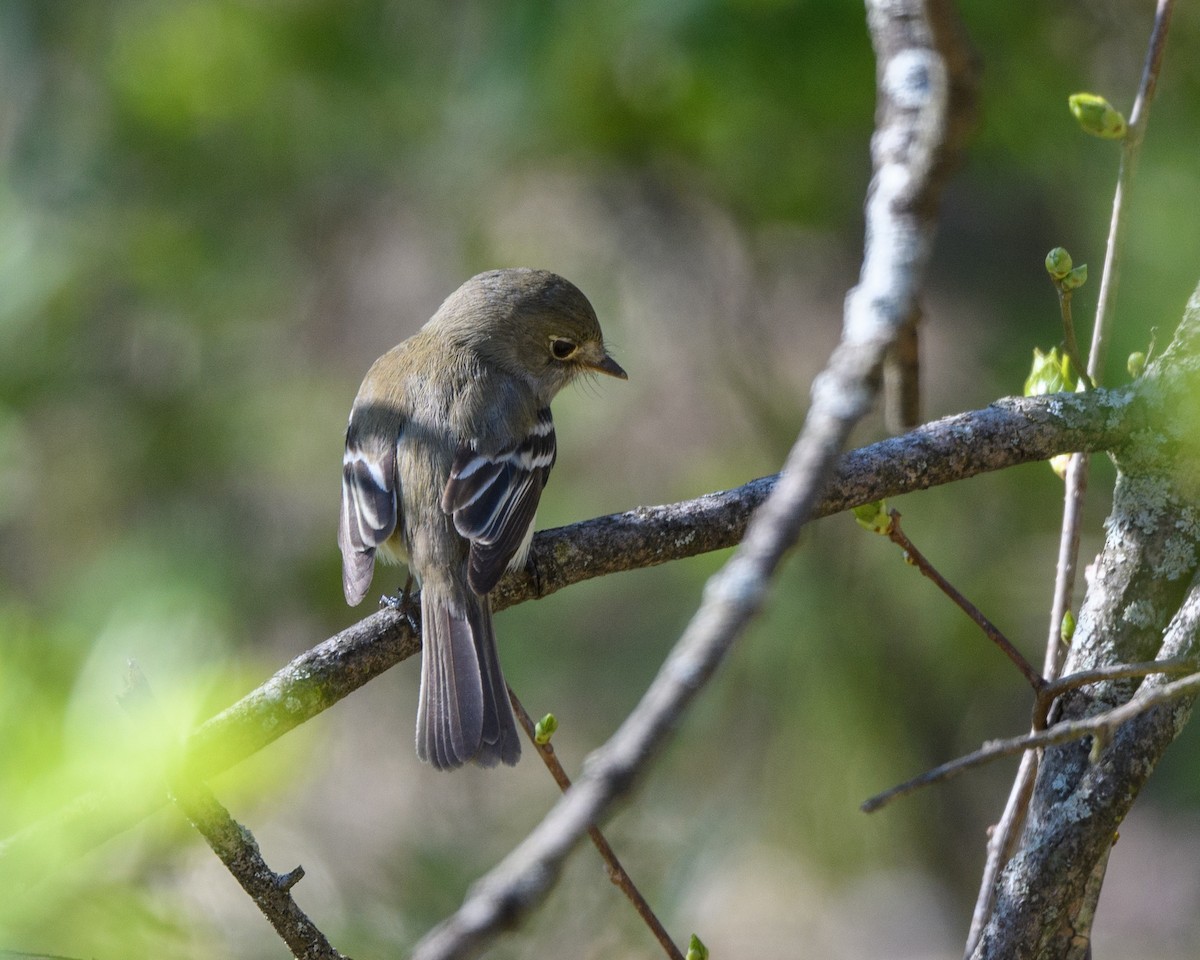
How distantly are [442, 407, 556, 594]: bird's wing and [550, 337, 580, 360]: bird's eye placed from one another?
553 millimetres

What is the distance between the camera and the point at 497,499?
354cm

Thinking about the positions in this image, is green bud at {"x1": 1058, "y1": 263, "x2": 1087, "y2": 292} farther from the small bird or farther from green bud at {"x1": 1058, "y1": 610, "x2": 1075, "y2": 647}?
the small bird

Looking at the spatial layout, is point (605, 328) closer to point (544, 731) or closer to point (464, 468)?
point (464, 468)

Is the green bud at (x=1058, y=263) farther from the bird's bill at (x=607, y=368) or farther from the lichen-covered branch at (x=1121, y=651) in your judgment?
the bird's bill at (x=607, y=368)

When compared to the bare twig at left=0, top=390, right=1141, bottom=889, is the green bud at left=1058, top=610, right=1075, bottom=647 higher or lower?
lower

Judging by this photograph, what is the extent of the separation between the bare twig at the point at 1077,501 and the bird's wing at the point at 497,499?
4.40 feet

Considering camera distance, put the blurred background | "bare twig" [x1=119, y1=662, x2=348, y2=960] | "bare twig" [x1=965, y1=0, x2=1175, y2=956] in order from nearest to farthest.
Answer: "bare twig" [x1=119, y1=662, x2=348, y2=960]
"bare twig" [x1=965, y1=0, x2=1175, y2=956]
the blurred background

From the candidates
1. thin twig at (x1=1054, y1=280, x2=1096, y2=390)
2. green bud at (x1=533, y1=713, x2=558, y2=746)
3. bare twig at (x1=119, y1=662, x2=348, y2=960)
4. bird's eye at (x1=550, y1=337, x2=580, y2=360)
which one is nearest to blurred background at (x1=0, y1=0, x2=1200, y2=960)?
bird's eye at (x1=550, y1=337, x2=580, y2=360)

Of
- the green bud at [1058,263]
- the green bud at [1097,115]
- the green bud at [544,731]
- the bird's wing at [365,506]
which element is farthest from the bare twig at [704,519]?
the bird's wing at [365,506]

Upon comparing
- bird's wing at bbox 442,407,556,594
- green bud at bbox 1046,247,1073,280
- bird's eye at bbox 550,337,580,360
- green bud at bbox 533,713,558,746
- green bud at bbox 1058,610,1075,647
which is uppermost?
bird's eye at bbox 550,337,580,360

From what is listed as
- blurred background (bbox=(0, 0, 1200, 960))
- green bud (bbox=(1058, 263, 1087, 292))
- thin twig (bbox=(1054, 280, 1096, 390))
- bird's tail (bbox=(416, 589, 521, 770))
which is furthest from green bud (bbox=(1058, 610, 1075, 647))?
blurred background (bbox=(0, 0, 1200, 960))

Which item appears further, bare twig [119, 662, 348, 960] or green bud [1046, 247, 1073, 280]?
green bud [1046, 247, 1073, 280]

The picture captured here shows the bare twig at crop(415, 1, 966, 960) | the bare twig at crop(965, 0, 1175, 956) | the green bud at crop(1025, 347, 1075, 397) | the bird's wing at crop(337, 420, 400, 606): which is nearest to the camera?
the bare twig at crop(415, 1, 966, 960)

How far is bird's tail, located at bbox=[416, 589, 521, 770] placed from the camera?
327 cm
